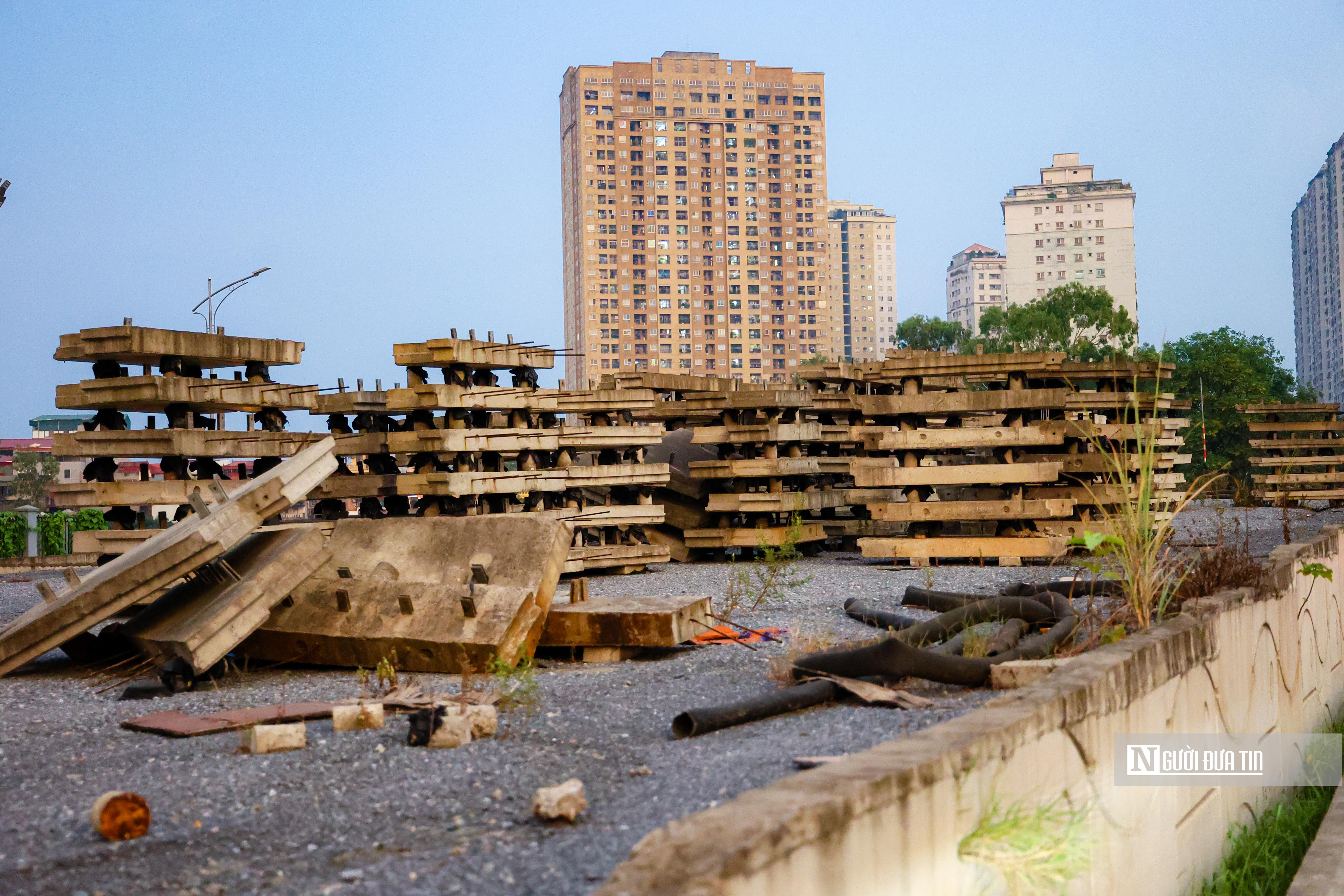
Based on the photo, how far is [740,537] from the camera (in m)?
15.0

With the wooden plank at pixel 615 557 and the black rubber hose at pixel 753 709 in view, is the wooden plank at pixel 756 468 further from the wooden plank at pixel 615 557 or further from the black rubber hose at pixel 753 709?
the black rubber hose at pixel 753 709

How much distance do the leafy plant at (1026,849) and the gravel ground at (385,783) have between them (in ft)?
Answer: 3.09

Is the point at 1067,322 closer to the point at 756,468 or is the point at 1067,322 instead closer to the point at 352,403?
the point at 756,468

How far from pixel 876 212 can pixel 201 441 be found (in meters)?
195

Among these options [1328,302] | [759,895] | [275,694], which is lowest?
[275,694]

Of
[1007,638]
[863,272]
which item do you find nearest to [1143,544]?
[1007,638]

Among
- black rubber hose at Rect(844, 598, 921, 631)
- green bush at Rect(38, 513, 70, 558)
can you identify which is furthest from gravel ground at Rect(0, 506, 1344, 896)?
green bush at Rect(38, 513, 70, 558)

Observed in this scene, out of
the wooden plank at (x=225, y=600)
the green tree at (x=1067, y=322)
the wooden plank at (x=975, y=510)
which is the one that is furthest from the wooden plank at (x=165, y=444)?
→ the green tree at (x=1067, y=322)

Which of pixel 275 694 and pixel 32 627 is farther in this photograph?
pixel 32 627

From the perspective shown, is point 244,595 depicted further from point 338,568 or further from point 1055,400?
point 1055,400

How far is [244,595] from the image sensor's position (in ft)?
23.0

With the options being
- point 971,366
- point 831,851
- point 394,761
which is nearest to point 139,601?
point 394,761

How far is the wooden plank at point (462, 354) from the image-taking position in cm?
1225

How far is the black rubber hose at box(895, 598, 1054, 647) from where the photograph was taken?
286 inches
